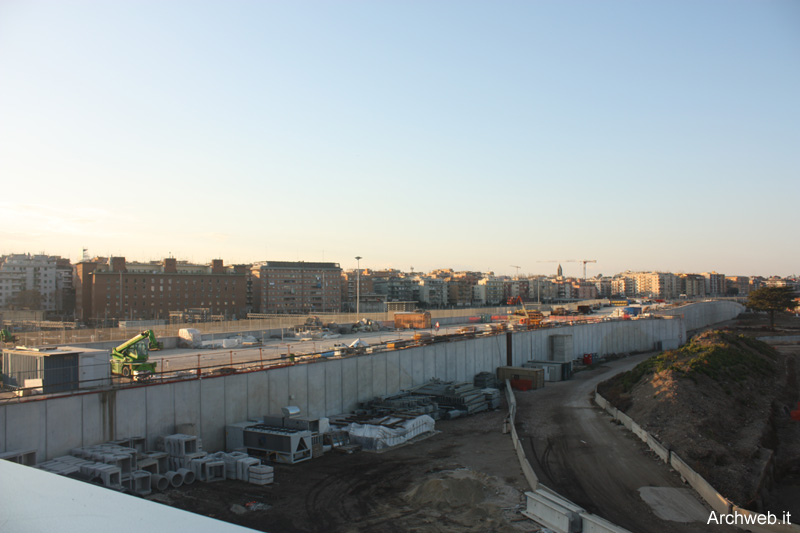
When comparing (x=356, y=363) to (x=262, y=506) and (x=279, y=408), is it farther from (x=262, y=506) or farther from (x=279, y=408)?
(x=262, y=506)

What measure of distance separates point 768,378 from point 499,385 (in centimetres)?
2266

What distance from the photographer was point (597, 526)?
14367 mm

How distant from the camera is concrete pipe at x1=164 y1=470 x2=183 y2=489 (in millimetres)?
18500

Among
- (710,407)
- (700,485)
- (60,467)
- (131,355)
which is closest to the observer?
(60,467)

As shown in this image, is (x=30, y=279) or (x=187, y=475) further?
(x=30, y=279)

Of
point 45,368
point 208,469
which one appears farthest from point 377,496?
point 45,368

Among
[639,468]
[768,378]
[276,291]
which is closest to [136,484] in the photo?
[639,468]

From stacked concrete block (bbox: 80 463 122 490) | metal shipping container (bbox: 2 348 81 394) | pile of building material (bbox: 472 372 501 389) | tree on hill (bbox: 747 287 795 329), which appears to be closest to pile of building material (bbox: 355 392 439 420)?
pile of building material (bbox: 472 372 501 389)

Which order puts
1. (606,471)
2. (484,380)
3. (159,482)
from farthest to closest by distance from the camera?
(484,380)
(606,471)
(159,482)

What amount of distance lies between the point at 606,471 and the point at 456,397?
41.7ft

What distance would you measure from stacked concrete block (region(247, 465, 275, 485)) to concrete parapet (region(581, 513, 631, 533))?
1053 cm

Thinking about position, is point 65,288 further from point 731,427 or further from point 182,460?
point 731,427

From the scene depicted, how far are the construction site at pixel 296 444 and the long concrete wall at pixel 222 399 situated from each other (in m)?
0.06

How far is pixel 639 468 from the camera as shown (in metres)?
21.5
